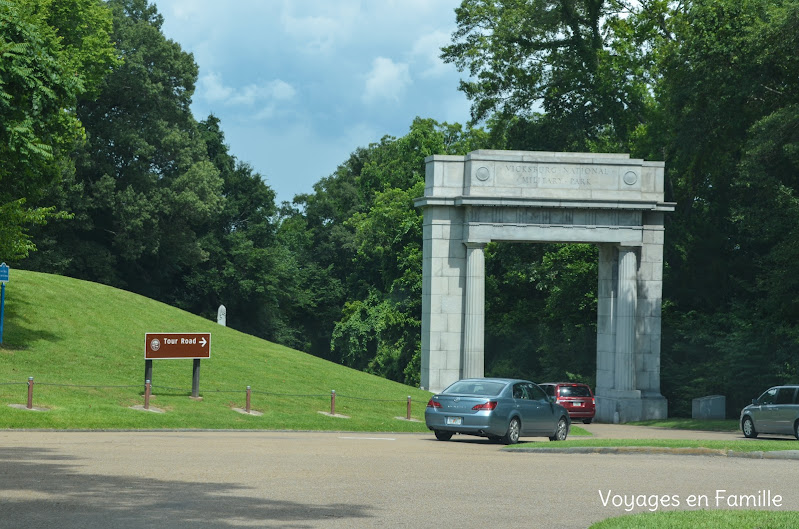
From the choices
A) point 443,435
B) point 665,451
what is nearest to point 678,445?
point 665,451

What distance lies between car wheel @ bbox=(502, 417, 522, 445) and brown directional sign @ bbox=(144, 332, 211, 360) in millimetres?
12864

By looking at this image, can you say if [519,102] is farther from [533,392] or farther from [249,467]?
[249,467]

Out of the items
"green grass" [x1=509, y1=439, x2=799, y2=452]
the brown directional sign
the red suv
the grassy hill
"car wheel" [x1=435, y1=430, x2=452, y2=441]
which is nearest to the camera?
"green grass" [x1=509, y1=439, x2=799, y2=452]

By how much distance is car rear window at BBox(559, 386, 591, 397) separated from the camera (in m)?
41.5

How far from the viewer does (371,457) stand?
1866 cm

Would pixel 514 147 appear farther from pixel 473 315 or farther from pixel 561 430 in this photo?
pixel 561 430

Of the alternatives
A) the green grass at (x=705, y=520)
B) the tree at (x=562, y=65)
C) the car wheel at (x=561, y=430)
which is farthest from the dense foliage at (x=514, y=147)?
the green grass at (x=705, y=520)

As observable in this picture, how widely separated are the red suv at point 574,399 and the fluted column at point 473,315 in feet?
9.32

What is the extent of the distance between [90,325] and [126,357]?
410cm

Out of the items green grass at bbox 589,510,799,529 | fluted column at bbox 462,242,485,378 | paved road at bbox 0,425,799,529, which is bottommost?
paved road at bbox 0,425,799,529

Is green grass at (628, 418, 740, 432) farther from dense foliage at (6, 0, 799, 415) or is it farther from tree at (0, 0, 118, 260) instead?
tree at (0, 0, 118, 260)

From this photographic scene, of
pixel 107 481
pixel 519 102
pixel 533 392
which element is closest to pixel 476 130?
pixel 519 102

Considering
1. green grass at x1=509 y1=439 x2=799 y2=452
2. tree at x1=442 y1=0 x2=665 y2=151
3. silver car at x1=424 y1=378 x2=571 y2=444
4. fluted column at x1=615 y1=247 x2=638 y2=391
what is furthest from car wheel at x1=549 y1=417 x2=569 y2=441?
tree at x1=442 y1=0 x2=665 y2=151

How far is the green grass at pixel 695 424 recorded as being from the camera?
38000 millimetres
